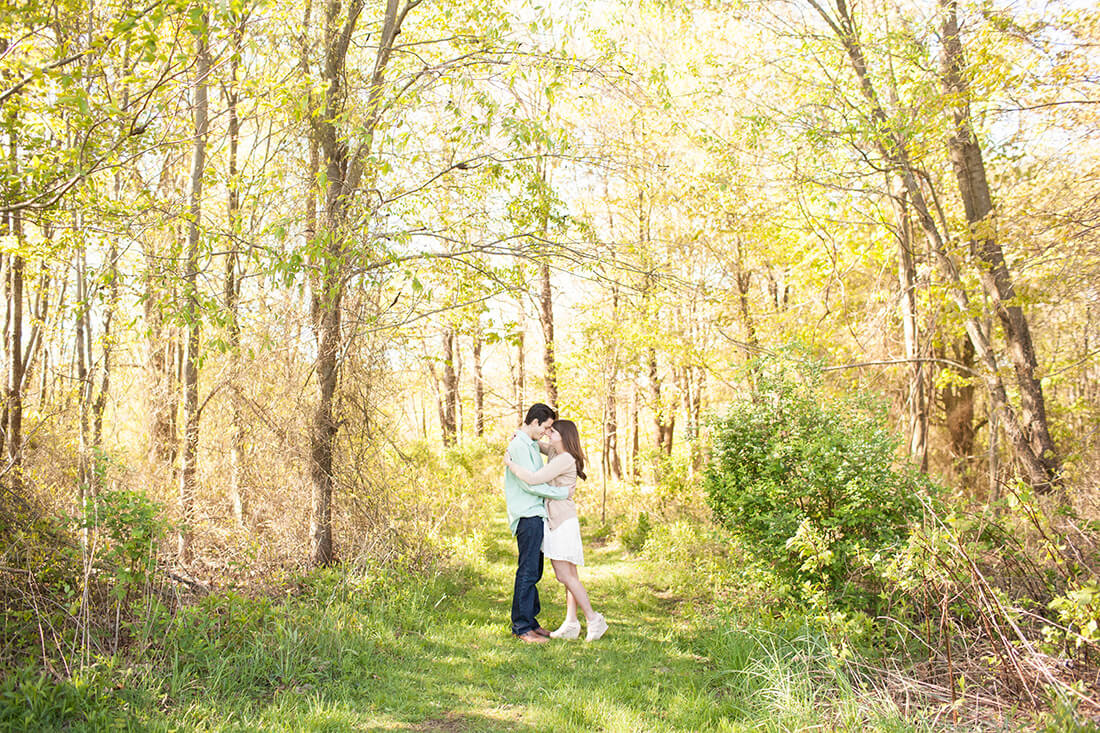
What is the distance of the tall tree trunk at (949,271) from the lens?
8.69 metres

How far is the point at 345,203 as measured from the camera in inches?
252

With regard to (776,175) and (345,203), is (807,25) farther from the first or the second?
(345,203)

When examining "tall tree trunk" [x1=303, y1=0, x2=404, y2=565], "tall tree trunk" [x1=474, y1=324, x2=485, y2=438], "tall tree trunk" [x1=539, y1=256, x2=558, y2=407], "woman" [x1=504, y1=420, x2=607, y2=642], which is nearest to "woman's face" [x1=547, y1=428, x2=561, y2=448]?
"woman" [x1=504, y1=420, x2=607, y2=642]

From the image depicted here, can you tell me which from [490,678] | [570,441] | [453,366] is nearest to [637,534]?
[453,366]

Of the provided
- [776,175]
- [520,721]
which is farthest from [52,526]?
[776,175]

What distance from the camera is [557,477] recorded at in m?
6.09

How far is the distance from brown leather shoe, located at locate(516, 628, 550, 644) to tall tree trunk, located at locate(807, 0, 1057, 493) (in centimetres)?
646

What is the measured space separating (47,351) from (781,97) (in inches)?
424

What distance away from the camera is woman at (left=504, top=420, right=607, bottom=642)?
5898 millimetres

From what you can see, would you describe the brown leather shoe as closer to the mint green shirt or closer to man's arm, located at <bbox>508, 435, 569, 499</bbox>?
the mint green shirt

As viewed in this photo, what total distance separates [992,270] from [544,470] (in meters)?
6.98

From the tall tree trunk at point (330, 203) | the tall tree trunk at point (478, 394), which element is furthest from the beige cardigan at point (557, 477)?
the tall tree trunk at point (478, 394)

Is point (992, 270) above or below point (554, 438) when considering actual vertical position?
above

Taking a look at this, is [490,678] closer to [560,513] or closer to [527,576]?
[527,576]
